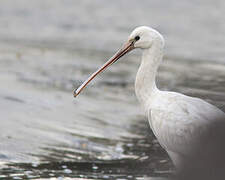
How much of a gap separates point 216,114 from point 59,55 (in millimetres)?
10964

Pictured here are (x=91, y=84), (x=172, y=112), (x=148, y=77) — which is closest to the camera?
(x=172, y=112)

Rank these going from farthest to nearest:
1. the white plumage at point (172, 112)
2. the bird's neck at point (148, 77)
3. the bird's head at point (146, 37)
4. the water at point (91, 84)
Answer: the water at point (91, 84) < the bird's head at point (146, 37) < the bird's neck at point (148, 77) < the white plumage at point (172, 112)

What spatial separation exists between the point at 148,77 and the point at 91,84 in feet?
20.5

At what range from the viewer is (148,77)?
891cm

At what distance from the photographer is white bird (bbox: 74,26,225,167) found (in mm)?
8062

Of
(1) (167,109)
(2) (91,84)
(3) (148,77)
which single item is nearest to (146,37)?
(3) (148,77)

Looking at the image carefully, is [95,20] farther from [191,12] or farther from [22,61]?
[22,61]

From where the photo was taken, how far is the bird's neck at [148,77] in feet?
28.8

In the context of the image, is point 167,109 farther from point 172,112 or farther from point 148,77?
point 148,77

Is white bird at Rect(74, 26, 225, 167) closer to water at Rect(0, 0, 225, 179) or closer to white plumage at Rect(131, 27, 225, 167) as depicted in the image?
white plumage at Rect(131, 27, 225, 167)

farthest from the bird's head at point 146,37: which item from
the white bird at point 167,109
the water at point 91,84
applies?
the water at point 91,84

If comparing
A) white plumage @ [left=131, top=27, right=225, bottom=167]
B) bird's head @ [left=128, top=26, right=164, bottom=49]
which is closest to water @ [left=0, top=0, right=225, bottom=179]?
white plumage @ [left=131, top=27, right=225, bottom=167]

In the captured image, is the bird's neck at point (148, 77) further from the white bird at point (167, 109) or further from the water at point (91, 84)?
the water at point (91, 84)

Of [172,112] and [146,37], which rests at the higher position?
[146,37]
